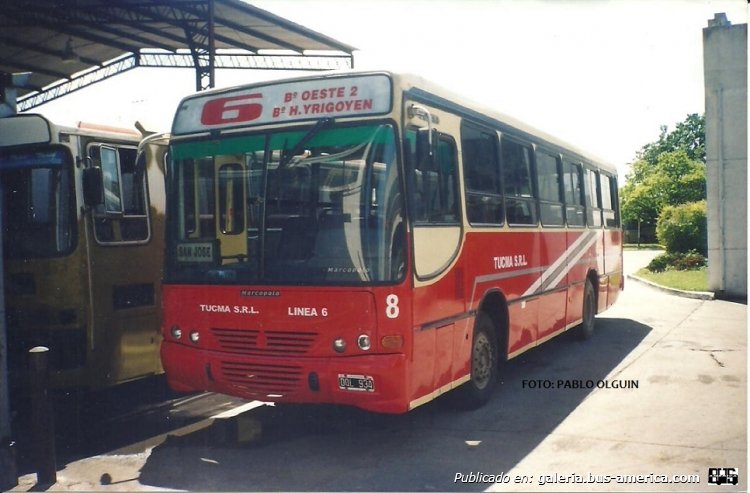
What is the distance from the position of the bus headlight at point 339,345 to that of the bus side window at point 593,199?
22.9ft

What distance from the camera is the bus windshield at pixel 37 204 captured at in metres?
6.95

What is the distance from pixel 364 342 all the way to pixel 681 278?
16391 millimetres

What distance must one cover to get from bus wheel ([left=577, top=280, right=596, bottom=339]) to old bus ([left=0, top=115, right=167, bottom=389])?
6.78m

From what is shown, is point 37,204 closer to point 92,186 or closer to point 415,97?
point 92,186

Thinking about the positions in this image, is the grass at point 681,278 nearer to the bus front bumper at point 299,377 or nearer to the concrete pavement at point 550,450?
the concrete pavement at point 550,450

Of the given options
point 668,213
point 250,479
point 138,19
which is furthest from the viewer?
point 668,213

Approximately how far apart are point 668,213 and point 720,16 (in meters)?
11.7

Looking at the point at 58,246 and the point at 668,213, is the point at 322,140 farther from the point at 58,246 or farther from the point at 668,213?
the point at 668,213

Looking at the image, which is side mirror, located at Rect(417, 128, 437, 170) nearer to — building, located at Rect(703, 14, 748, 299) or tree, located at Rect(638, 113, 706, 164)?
building, located at Rect(703, 14, 748, 299)

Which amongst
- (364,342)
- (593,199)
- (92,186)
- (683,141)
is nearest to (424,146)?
(364,342)

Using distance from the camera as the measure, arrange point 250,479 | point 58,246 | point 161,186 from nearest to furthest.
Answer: point 250,479, point 58,246, point 161,186

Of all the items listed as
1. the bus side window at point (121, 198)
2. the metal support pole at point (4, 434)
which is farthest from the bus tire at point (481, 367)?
the metal support pole at point (4, 434)

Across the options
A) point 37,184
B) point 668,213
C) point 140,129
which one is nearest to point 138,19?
point 140,129

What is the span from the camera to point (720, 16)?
49.9 ft
